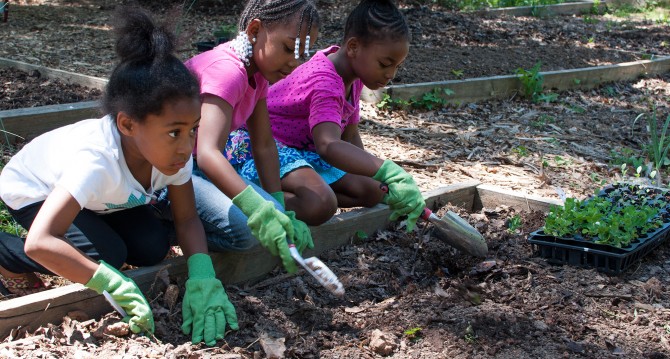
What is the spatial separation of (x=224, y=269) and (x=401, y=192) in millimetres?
751

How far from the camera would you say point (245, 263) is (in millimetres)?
2859

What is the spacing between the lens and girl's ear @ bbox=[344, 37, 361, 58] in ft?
10.8

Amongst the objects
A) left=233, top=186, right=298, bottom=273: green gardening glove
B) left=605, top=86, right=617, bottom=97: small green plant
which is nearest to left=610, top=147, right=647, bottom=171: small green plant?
left=605, top=86, right=617, bottom=97: small green plant

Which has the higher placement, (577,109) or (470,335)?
(470,335)

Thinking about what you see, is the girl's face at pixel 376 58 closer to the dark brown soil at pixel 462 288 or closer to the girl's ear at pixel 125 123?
the dark brown soil at pixel 462 288

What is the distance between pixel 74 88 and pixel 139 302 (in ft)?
10.0

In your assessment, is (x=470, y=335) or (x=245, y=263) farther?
(x=245, y=263)

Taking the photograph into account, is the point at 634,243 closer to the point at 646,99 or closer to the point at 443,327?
the point at 443,327

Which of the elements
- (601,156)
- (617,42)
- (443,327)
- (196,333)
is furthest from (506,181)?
(617,42)

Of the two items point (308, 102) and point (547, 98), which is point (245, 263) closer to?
point (308, 102)

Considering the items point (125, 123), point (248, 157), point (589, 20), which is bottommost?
point (589, 20)

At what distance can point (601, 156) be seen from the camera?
480 centimetres

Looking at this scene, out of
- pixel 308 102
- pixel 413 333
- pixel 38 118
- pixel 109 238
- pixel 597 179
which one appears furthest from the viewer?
pixel 597 179

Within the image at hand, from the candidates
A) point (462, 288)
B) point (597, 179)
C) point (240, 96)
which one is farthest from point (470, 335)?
point (597, 179)
